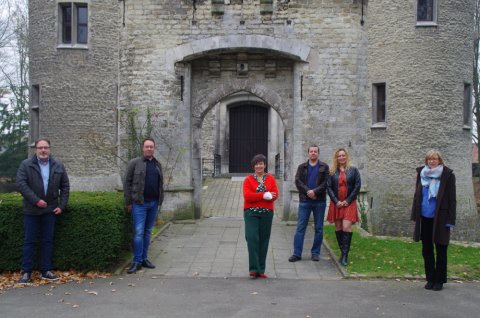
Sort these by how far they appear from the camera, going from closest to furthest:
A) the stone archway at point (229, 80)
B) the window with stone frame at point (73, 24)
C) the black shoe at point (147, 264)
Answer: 1. the black shoe at point (147, 264)
2. the stone archway at point (229, 80)
3. the window with stone frame at point (73, 24)

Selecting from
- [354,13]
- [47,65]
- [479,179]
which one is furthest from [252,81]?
[479,179]

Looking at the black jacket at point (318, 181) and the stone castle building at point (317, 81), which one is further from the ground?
the stone castle building at point (317, 81)

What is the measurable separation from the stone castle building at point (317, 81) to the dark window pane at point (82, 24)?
3.99 m

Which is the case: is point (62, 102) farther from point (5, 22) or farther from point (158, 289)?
point (5, 22)

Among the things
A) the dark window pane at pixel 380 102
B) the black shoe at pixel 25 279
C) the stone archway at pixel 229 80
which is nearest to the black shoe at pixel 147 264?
the black shoe at pixel 25 279

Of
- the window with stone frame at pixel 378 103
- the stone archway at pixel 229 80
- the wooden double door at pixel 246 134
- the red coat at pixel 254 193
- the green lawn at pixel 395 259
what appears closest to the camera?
the red coat at pixel 254 193

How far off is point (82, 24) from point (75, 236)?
38.0 feet

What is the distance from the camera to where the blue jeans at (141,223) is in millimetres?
7902

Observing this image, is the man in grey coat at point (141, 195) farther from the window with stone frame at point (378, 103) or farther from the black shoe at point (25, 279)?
the window with stone frame at point (378, 103)

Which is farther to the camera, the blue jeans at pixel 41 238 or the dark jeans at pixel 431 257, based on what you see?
the blue jeans at pixel 41 238

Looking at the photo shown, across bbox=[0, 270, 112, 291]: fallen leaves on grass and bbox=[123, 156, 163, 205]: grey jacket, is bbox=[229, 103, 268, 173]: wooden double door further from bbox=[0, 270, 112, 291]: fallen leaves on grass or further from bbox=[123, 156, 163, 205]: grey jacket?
bbox=[0, 270, 112, 291]: fallen leaves on grass

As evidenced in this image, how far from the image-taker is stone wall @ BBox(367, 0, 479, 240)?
546 inches

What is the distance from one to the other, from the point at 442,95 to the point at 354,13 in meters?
3.21

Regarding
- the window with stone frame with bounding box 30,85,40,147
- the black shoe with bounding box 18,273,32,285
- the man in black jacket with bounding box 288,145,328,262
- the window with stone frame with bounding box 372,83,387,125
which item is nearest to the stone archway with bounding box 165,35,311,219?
the window with stone frame with bounding box 372,83,387,125
